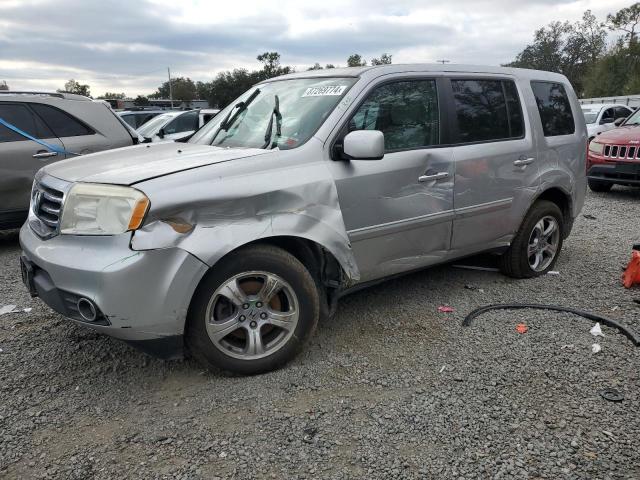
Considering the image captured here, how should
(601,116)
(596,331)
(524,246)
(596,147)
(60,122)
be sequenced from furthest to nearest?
(601,116) → (596,147) → (60,122) → (524,246) → (596,331)

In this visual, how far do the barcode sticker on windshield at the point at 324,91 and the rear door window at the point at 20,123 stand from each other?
→ 12.4 feet

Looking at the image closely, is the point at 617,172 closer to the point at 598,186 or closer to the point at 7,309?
the point at 598,186

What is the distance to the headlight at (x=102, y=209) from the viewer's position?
2664mm

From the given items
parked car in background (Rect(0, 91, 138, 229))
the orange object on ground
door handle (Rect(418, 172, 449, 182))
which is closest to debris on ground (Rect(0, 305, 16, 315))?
parked car in background (Rect(0, 91, 138, 229))

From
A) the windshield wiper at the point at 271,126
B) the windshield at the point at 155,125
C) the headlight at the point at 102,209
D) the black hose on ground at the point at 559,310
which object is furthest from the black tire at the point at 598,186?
the headlight at the point at 102,209

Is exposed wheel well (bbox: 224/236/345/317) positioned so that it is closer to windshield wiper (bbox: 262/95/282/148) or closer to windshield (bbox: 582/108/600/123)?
windshield wiper (bbox: 262/95/282/148)

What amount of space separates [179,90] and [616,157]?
2914 inches

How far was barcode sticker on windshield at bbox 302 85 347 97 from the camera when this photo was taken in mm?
3525

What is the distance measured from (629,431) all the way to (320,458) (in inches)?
59.1

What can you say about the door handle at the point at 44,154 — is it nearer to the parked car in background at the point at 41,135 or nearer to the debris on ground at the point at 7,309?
the parked car in background at the point at 41,135

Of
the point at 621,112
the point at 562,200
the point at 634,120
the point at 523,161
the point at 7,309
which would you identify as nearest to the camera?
the point at 7,309

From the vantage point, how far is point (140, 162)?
3.16 metres

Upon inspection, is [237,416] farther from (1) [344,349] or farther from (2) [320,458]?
(1) [344,349]

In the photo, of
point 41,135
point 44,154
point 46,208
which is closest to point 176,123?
point 41,135
